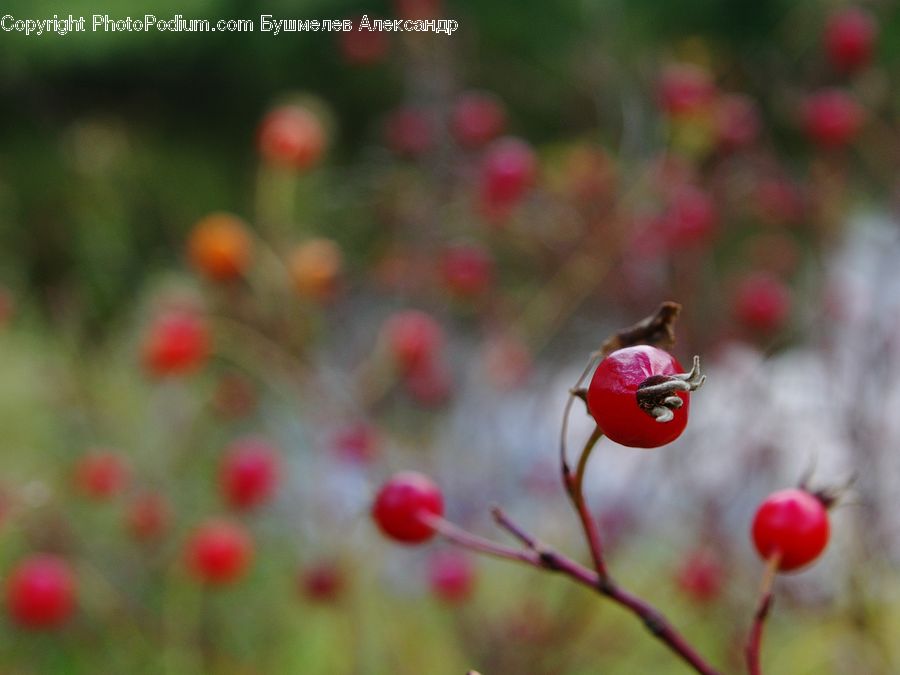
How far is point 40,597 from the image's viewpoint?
1119 millimetres

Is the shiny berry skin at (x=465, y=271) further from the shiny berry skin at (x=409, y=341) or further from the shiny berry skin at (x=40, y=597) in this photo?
the shiny berry skin at (x=40, y=597)


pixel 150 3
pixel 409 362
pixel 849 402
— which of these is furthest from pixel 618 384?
pixel 150 3

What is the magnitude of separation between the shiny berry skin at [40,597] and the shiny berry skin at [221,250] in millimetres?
406

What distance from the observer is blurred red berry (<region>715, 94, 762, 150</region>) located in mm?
1333

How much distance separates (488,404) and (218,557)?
2.06 feet

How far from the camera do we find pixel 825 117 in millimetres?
1236

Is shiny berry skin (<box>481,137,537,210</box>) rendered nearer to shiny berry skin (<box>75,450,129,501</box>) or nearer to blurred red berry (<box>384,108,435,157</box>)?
blurred red berry (<box>384,108,435,157</box>)

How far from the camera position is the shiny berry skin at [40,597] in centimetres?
112

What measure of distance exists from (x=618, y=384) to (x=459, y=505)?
1200 mm

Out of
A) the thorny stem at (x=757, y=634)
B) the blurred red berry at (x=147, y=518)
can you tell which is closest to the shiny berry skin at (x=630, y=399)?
the thorny stem at (x=757, y=634)

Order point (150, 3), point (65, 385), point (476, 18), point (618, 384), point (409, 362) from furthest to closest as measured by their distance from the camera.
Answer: point (476, 18) < point (150, 3) < point (65, 385) < point (409, 362) < point (618, 384)

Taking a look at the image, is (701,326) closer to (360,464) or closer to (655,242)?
(655,242)

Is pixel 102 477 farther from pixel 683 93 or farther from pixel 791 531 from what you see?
pixel 791 531

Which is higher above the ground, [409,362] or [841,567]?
[409,362]
